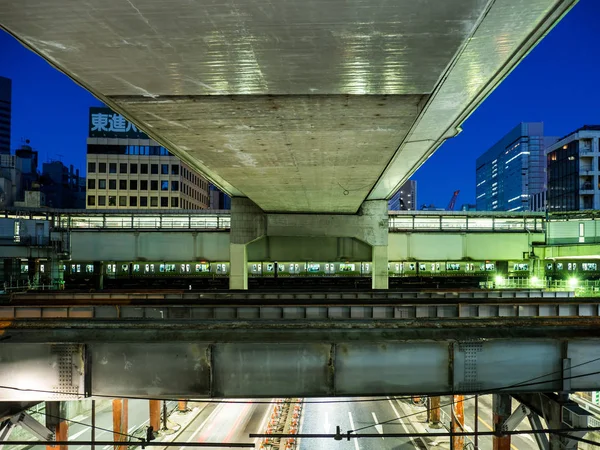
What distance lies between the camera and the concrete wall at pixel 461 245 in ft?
136

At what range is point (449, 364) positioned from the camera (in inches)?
351

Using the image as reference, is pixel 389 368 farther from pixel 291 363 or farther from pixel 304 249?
pixel 304 249

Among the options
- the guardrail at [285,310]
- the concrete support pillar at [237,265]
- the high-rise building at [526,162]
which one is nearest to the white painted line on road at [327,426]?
the guardrail at [285,310]

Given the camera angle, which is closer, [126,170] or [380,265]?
[380,265]

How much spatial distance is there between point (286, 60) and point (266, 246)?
114 feet

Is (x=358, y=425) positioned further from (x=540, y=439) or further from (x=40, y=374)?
(x=40, y=374)

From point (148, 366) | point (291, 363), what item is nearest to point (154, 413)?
point (148, 366)

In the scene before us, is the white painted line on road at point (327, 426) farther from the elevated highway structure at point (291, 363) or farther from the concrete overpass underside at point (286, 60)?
the concrete overpass underside at point (286, 60)

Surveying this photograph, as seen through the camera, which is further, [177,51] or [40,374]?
[40,374]

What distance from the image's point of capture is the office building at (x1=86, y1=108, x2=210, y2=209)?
76.8 meters

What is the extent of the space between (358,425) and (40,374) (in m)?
18.9

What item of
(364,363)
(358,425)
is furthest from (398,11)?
(358,425)

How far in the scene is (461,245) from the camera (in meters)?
41.8

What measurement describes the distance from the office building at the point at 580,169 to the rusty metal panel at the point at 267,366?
80.3 meters
